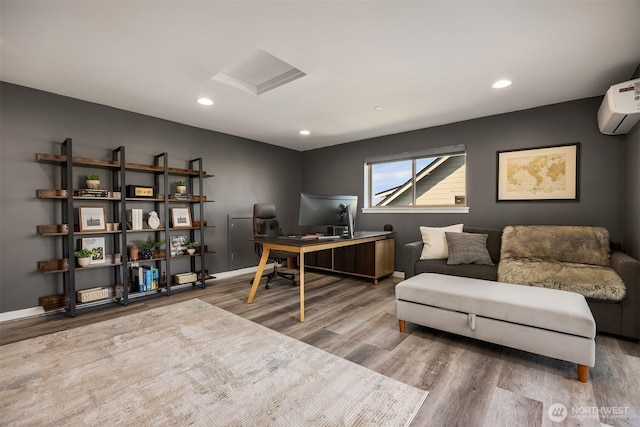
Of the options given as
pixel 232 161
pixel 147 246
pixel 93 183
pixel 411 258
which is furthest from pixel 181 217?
pixel 411 258

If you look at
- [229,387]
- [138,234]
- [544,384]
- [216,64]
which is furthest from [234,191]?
[544,384]

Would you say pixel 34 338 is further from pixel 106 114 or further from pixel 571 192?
pixel 571 192

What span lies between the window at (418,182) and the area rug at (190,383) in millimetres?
2983

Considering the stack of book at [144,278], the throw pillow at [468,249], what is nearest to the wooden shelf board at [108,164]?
the stack of book at [144,278]

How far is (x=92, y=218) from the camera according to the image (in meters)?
3.09

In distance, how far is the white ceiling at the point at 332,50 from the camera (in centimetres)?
171

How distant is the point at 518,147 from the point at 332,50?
2.73m

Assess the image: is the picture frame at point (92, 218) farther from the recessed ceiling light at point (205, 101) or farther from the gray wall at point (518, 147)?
the gray wall at point (518, 147)

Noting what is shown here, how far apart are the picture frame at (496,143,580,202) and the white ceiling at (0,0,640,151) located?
1.85 ft

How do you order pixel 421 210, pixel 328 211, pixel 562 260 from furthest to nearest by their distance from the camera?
pixel 421 210 < pixel 328 211 < pixel 562 260

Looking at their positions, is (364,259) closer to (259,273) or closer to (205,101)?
(259,273)

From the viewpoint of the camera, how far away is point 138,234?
3.55m

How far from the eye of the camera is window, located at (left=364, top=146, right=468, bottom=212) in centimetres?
400

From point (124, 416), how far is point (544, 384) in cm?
235
